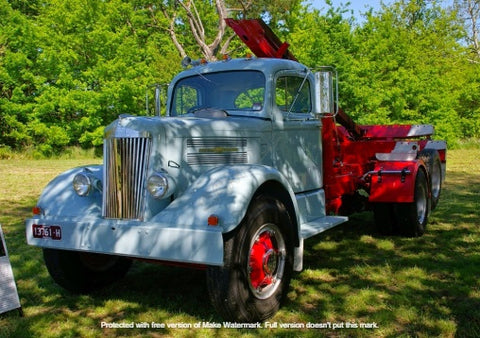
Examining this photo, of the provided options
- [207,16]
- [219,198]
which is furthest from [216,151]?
[207,16]

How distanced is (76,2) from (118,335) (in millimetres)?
28126

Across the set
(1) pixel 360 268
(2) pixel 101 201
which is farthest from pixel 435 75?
(2) pixel 101 201

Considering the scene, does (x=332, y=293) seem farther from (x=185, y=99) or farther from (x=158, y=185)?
(x=185, y=99)

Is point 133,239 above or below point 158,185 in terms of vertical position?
below

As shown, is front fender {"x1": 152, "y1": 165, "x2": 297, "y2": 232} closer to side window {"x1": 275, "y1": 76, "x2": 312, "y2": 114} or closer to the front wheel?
the front wheel

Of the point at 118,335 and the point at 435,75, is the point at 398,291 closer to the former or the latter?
the point at 118,335

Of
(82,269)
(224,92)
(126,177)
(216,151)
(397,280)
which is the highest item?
(224,92)

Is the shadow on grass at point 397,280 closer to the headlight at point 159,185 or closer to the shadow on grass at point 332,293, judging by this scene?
the shadow on grass at point 332,293

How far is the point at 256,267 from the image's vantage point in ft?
12.6

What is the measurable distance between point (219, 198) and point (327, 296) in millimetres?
1578

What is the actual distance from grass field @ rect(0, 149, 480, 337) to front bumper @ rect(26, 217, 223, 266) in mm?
639

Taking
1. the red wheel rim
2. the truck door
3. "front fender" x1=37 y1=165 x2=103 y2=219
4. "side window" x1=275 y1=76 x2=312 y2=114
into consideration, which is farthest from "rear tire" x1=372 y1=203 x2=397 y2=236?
"front fender" x1=37 y1=165 x2=103 y2=219

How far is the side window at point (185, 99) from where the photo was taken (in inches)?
213

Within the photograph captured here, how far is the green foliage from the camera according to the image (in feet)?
82.4
